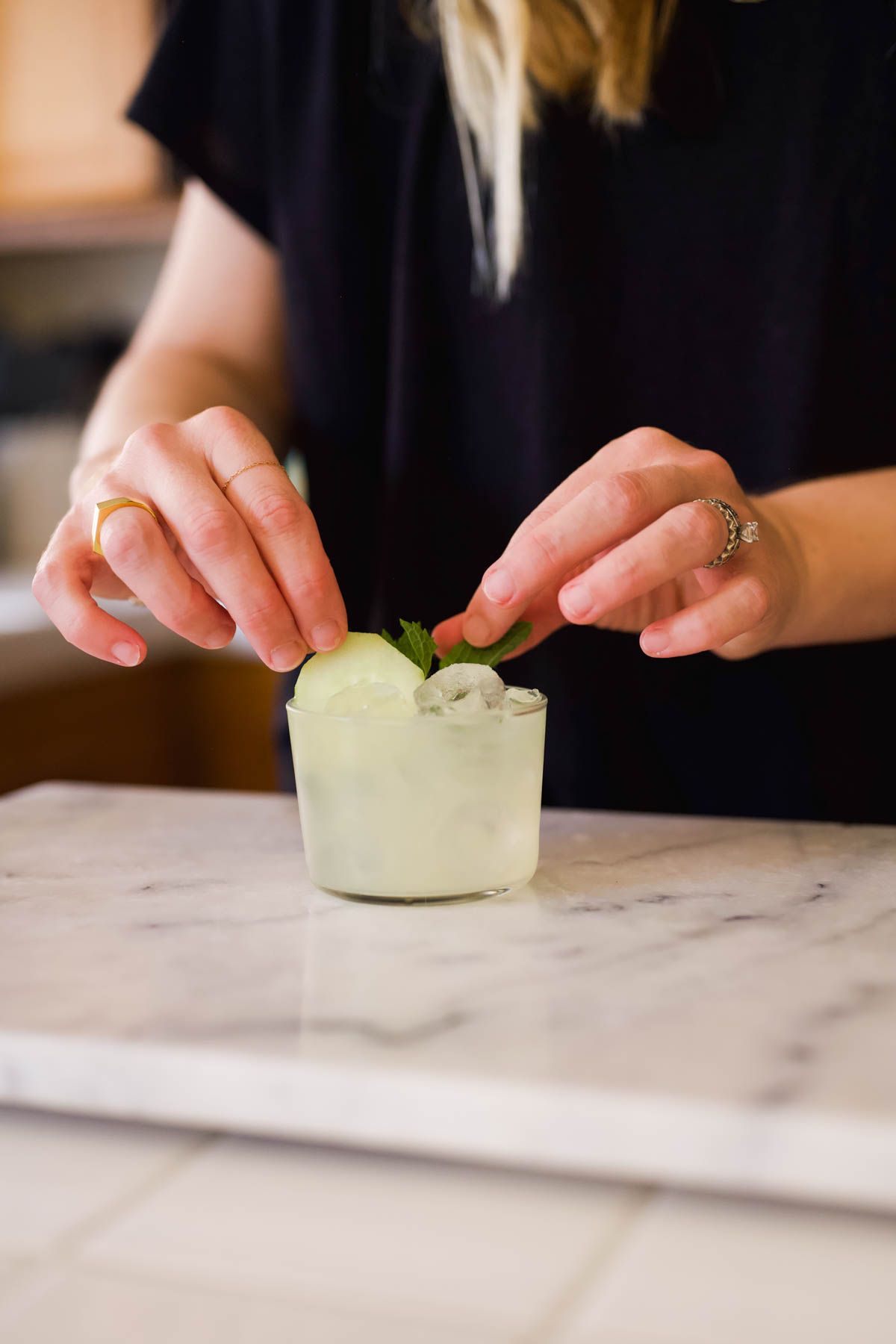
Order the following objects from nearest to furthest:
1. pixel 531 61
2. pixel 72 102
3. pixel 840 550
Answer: pixel 840 550 < pixel 531 61 < pixel 72 102

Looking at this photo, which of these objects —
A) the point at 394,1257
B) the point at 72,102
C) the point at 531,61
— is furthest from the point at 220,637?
the point at 72,102

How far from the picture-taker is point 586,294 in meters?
0.94

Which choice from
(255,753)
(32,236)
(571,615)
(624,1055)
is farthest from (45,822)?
(32,236)

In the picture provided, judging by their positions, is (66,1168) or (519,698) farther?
(519,698)

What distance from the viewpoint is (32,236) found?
8.22 feet

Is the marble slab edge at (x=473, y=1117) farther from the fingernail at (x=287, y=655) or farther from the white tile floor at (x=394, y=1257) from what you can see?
the fingernail at (x=287, y=655)

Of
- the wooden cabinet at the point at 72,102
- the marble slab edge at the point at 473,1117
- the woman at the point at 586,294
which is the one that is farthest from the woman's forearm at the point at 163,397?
the wooden cabinet at the point at 72,102

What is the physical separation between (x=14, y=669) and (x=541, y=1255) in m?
1.60

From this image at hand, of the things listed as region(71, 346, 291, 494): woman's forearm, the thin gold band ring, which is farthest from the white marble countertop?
region(71, 346, 291, 494): woman's forearm

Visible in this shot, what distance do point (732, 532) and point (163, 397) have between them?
1.58 feet

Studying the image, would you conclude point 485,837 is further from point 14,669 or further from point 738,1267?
point 14,669

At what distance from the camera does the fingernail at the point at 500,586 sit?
61 centimetres

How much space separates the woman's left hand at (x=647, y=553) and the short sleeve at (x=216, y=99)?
1.74 feet

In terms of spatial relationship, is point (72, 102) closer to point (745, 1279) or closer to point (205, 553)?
point (205, 553)
